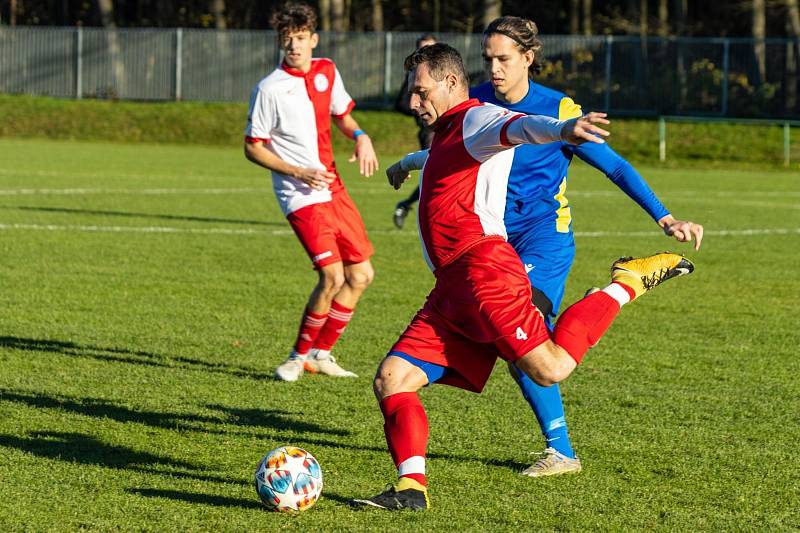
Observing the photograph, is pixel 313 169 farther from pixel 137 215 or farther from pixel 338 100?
pixel 137 215

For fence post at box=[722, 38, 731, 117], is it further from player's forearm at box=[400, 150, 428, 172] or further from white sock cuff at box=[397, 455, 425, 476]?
white sock cuff at box=[397, 455, 425, 476]

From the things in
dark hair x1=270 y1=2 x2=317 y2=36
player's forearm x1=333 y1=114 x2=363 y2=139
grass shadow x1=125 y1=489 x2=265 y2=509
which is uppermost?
dark hair x1=270 y1=2 x2=317 y2=36

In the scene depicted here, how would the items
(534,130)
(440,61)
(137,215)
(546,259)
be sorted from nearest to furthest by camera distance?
1. (534,130)
2. (440,61)
3. (546,259)
4. (137,215)

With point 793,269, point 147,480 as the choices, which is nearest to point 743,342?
point 793,269

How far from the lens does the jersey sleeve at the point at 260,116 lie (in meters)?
8.17

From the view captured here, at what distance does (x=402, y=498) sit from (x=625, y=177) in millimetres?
1763

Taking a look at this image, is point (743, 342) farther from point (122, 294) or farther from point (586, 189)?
point (586, 189)

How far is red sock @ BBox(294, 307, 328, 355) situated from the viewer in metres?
8.09

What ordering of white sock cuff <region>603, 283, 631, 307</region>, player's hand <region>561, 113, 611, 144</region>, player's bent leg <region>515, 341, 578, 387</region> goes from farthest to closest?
white sock cuff <region>603, 283, 631, 307</region>
player's bent leg <region>515, 341, 578, 387</region>
player's hand <region>561, 113, 611, 144</region>

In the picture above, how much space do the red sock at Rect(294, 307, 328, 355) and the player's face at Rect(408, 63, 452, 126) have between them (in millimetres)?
3279

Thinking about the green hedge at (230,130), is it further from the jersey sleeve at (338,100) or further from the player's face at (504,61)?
the player's face at (504,61)

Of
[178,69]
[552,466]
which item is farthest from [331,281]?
[178,69]

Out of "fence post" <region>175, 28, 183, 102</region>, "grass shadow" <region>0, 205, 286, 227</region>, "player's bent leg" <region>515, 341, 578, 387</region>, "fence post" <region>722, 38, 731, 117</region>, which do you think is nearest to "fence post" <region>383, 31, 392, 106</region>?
"fence post" <region>175, 28, 183, 102</region>

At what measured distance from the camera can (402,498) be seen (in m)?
5.01
